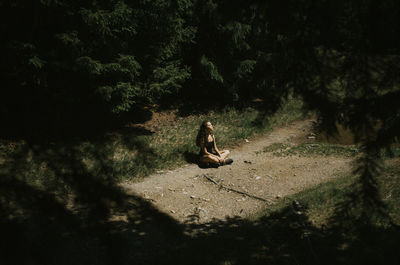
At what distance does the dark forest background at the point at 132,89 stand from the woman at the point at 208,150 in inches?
133

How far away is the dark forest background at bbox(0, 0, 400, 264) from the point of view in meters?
1.99

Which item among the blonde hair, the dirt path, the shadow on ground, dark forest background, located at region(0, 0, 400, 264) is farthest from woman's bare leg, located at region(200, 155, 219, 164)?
dark forest background, located at region(0, 0, 400, 264)

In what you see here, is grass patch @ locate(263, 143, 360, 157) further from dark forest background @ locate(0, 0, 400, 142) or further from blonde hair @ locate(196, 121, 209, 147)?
dark forest background @ locate(0, 0, 400, 142)

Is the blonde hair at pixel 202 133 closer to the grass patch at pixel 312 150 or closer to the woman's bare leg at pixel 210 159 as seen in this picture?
the woman's bare leg at pixel 210 159

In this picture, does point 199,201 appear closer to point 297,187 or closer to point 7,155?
point 297,187

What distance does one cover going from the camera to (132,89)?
11.2m

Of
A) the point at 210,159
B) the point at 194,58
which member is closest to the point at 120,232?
the point at 210,159

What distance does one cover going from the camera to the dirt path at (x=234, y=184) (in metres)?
7.20

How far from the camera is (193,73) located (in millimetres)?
17125

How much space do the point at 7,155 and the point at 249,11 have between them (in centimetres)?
993

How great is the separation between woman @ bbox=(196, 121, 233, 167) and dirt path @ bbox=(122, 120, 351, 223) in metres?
0.26

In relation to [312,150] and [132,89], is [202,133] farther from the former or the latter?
[312,150]

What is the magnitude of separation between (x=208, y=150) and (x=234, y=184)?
2040 millimetres

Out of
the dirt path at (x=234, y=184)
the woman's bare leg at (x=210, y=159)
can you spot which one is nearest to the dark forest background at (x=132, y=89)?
the dirt path at (x=234, y=184)
